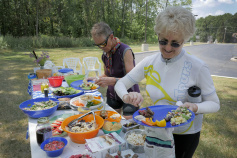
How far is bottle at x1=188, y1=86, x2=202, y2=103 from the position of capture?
1.28 meters

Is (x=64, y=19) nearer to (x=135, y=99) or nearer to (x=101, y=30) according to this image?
(x=101, y=30)

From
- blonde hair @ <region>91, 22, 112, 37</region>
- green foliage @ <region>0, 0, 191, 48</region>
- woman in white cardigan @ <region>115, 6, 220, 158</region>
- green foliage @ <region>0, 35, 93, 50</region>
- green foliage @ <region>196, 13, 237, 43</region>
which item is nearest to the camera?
woman in white cardigan @ <region>115, 6, 220, 158</region>

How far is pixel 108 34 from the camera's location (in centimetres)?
245

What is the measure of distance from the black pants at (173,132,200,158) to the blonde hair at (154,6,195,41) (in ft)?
2.76

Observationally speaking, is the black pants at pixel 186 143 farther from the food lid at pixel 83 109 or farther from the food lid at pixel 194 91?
the food lid at pixel 83 109

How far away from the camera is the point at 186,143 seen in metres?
1.48

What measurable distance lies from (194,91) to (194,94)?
0.02 metres

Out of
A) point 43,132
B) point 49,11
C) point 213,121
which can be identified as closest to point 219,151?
point 213,121

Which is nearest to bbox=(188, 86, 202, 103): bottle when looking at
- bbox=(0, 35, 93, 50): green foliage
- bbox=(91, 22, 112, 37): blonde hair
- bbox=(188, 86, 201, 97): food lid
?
bbox=(188, 86, 201, 97): food lid

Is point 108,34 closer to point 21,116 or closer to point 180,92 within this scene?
point 180,92

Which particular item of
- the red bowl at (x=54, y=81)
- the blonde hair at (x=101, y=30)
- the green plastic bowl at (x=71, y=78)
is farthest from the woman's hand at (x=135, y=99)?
the red bowl at (x=54, y=81)

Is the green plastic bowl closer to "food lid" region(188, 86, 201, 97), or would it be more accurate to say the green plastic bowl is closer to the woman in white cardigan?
the woman in white cardigan

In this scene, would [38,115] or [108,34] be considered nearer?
[38,115]

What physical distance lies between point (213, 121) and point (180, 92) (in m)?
3.30
